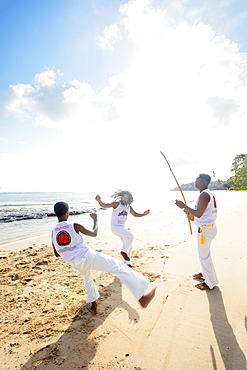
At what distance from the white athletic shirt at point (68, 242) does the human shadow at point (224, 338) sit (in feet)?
7.17

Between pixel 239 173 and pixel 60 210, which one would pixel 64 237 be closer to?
pixel 60 210

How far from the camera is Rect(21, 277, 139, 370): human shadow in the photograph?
240 centimetres

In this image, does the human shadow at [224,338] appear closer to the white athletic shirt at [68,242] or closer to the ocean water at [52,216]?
the white athletic shirt at [68,242]

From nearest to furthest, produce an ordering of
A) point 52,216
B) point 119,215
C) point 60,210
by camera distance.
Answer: point 60,210, point 119,215, point 52,216

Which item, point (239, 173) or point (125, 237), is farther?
point (239, 173)

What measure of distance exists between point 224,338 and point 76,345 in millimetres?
1984

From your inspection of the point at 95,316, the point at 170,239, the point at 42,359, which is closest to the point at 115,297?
the point at 95,316

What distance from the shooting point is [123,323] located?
3123mm

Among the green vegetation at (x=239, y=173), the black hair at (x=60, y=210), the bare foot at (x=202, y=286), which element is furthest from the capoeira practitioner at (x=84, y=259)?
the green vegetation at (x=239, y=173)

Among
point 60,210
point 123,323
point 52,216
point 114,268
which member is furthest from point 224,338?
point 52,216

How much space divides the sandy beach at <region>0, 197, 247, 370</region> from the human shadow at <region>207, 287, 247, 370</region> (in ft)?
0.04

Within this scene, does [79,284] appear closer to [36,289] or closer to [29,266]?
[36,289]

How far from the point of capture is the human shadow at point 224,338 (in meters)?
2.35

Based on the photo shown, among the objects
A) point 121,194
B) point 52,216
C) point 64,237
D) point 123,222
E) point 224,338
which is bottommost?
point 224,338
